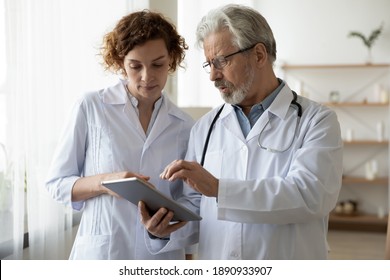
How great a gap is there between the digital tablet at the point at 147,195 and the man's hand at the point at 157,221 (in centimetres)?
2

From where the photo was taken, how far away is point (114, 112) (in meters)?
1.73

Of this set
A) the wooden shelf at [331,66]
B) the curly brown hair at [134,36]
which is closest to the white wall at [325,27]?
the wooden shelf at [331,66]

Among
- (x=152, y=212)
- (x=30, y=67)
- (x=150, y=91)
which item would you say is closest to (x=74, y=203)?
(x=152, y=212)

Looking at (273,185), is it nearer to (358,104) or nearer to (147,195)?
(147,195)

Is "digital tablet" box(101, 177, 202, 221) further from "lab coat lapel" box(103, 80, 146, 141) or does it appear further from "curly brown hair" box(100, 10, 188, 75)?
"curly brown hair" box(100, 10, 188, 75)

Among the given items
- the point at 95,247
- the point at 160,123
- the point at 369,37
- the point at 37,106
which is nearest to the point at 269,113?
the point at 160,123

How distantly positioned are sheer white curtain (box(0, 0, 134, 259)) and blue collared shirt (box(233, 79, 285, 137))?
2.84 feet

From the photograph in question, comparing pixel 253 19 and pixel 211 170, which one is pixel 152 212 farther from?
pixel 253 19

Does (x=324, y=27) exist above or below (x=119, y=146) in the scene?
above

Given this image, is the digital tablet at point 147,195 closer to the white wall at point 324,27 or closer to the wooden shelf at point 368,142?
the white wall at point 324,27

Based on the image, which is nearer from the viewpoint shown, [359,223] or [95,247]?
[95,247]

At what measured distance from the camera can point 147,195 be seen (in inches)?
55.4

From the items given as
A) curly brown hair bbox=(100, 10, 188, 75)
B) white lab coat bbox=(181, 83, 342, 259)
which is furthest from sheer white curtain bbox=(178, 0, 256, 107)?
white lab coat bbox=(181, 83, 342, 259)

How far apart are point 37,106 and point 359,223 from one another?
4.67 metres
